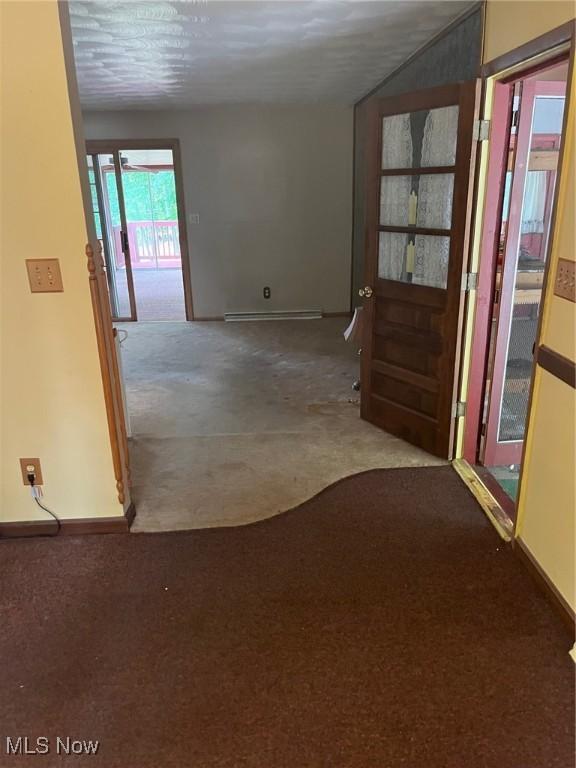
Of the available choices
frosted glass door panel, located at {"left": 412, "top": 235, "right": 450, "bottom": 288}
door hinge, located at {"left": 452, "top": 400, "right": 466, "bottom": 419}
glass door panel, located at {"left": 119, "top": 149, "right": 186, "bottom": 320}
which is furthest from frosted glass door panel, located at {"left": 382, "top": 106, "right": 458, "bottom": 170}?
glass door panel, located at {"left": 119, "top": 149, "right": 186, "bottom": 320}

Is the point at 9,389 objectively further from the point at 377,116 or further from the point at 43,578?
the point at 377,116

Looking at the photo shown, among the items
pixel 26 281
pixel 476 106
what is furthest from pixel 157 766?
pixel 476 106

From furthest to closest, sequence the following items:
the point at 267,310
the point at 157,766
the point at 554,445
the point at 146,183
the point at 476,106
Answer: the point at 146,183 < the point at 267,310 < the point at 476,106 < the point at 554,445 < the point at 157,766

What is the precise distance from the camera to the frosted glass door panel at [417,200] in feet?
9.38

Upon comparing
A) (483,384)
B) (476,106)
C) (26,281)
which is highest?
(476,106)

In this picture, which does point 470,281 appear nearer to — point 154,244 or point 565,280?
point 565,280

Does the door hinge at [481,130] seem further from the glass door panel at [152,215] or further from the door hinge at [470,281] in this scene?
the glass door panel at [152,215]

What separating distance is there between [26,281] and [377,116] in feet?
7.09

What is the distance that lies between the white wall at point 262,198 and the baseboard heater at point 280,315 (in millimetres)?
66

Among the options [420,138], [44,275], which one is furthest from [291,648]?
[420,138]

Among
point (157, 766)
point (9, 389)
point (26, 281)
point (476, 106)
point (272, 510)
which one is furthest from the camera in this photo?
point (272, 510)

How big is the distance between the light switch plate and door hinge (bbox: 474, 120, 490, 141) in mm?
1008

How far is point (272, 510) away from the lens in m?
2.79

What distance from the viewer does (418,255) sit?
3.09 metres
